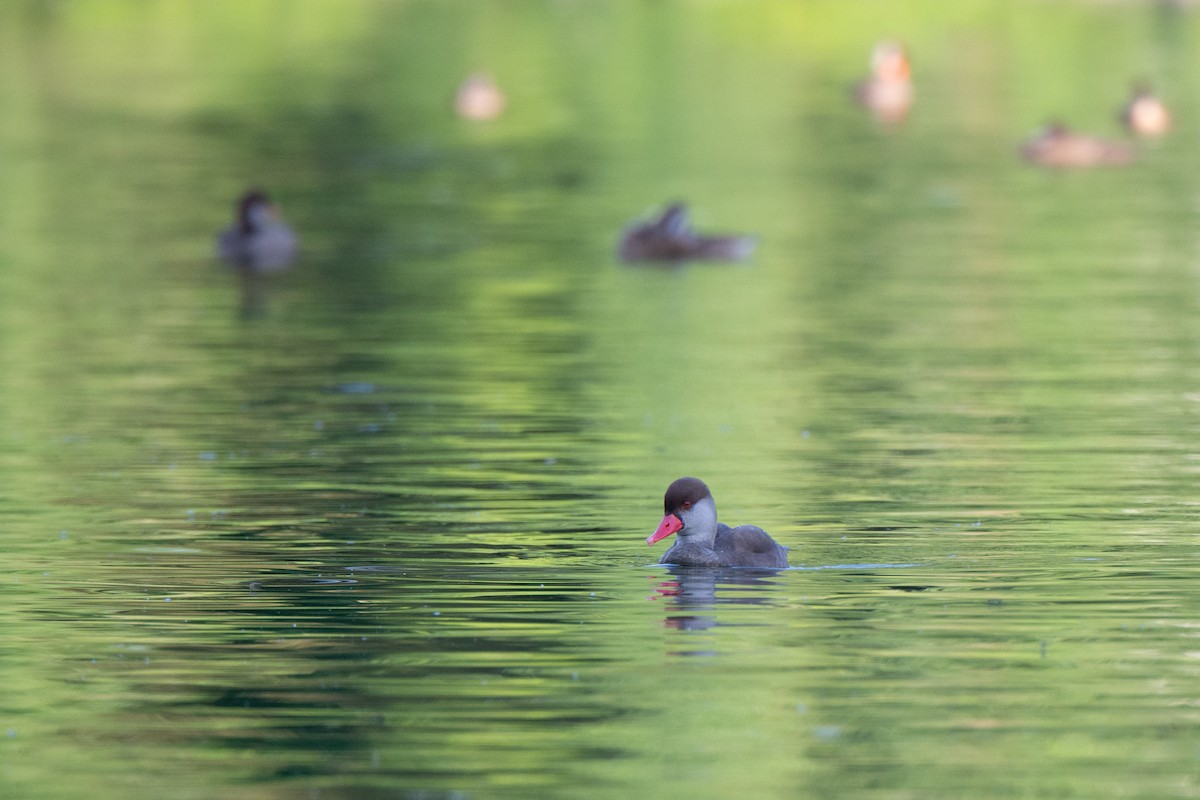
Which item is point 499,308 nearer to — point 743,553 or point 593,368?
point 593,368

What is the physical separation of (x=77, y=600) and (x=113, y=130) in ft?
115

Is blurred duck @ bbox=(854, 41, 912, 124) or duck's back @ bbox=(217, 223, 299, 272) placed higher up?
blurred duck @ bbox=(854, 41, 912, 124)

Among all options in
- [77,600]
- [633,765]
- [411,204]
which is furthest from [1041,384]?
[411,204]

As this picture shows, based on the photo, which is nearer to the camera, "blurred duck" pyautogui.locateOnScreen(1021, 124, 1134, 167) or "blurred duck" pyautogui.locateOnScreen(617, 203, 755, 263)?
"blurred duck" pyautogui.locateOnScreen(617, 203, 755, 263)

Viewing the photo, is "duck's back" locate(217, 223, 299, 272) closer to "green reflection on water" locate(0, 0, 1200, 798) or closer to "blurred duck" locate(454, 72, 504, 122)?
"green reflection on water" locate(0, 0, 1200, 798)

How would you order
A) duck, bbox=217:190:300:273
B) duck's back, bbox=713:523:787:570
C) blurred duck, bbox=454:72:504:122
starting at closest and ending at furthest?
duck's back, bbox=713:523:787:570 → duck, bbox=217:190:300:273 → blurred duck, bbox=454:72:504:122

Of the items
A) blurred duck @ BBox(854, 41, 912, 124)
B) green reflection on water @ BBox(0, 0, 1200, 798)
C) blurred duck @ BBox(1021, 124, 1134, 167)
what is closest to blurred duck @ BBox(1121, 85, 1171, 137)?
green reflection on water @ BBox(0, 0, 1200, 798)

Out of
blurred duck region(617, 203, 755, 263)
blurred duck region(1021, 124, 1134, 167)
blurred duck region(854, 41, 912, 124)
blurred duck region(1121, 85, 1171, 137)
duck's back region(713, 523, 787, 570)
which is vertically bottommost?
duck's back region(713, 523, 787, 570)

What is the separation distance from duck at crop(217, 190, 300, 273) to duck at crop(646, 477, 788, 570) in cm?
1714

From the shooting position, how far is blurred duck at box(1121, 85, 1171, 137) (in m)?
45.9

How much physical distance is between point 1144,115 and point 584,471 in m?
30.8

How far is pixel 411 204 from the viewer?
36.9 metres

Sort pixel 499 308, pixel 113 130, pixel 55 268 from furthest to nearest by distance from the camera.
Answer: pixel 113 130
pixel 55 268
pixel 499 308

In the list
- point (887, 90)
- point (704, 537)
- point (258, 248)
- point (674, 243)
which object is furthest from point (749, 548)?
point (887, 90)
